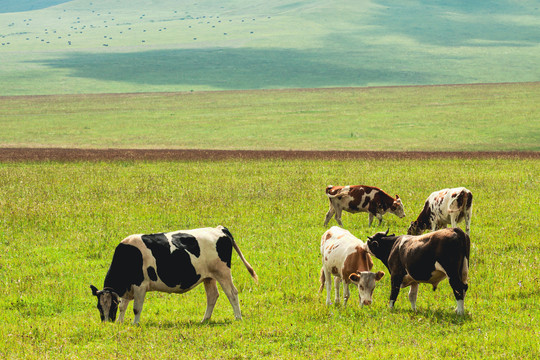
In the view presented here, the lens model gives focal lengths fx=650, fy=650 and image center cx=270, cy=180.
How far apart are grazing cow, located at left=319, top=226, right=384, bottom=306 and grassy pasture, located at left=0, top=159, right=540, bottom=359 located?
15.1 inches

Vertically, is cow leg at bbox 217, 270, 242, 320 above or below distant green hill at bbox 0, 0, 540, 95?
above

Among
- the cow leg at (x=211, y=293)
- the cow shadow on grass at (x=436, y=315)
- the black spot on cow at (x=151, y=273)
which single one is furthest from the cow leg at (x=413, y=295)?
the black spot on cow at (x=151, y=273)

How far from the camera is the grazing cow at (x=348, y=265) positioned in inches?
437

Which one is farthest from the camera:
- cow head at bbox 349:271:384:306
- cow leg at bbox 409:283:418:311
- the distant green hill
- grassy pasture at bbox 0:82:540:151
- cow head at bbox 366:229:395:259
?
the distant green hill

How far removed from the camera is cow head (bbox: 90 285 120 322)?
10.7m

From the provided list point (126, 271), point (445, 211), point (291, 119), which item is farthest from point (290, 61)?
point (126, 271)

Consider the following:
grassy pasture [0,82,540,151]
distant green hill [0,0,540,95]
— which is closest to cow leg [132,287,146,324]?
grassy pasture [0,82,540,151]

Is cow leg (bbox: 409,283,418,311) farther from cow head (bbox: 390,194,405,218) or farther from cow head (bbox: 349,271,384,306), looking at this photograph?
cow head (bbox: 390,194,405,218)

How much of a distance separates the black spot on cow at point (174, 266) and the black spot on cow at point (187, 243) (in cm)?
8

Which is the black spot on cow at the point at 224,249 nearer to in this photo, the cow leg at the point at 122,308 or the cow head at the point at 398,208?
the cow leg at the point at 122,308

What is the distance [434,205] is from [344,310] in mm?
7505

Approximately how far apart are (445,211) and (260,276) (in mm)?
6153

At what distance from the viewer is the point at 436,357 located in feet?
29.1

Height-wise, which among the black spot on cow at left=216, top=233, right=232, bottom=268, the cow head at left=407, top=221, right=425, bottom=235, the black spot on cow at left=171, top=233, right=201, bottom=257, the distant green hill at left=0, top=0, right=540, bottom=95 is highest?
the black spot on cow at left=171, top=233, right=201, bottom=257
